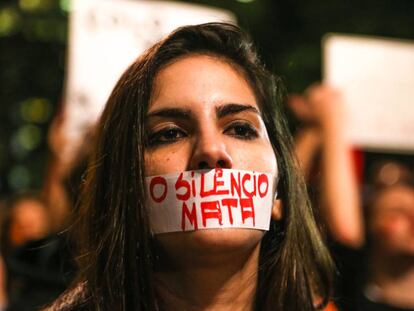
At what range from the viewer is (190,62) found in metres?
2.02

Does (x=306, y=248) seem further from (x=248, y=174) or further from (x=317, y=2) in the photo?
(x=317, y=2)

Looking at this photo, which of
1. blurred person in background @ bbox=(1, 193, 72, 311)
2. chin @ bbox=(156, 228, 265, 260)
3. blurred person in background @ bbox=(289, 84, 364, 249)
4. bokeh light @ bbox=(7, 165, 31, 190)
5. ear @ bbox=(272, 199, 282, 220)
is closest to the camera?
chin @ bbox=(156, 228, 265, 260)

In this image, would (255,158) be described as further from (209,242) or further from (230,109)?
(209,242)

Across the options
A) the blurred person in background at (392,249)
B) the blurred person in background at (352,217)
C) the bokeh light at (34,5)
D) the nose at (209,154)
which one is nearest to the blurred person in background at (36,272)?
the nose at (209,154)

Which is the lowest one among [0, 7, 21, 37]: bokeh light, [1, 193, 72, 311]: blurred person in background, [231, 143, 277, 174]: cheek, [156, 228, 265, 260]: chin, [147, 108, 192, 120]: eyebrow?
[1, 193, 72, 311]: blurred person in background

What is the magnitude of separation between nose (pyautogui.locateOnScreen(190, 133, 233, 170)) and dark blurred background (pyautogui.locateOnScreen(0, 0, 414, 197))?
4942mm

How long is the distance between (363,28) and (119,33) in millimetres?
4791

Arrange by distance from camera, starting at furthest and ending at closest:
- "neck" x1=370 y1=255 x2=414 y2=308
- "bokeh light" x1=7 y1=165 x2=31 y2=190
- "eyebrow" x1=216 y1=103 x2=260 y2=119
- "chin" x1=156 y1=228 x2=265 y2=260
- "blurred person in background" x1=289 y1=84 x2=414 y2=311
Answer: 1. "bokeh light" x1=7 y1=165 x2=31 y2=190
2. "neck" x1=370 y1=255 x2=414 y2=308
3. "blurred person in background" x1=289 y1=84 x2=414 y2=311
4. "eyebrow" x1=216 y1=103 x2=260 y2=119
5. "chin" x1=156 y1=228 x2=265 y2=260

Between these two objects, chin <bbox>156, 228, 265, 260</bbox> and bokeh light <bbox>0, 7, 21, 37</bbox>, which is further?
bokeh light <bbox>0, 7, 21, 37</bbox>

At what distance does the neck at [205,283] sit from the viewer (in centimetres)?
190

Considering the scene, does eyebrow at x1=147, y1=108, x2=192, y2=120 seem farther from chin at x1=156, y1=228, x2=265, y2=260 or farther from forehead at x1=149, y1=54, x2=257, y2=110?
chin at x1=156, y1=228, x2=265, y2=260

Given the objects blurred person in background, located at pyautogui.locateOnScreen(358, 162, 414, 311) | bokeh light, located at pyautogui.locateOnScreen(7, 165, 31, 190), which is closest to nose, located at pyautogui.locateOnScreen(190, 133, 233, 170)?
blurred person in background, located at pyautogui.locateOnScreen(358, 162, 414, 311)

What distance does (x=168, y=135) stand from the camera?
1924 mm

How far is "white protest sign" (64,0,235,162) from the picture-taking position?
359cm
